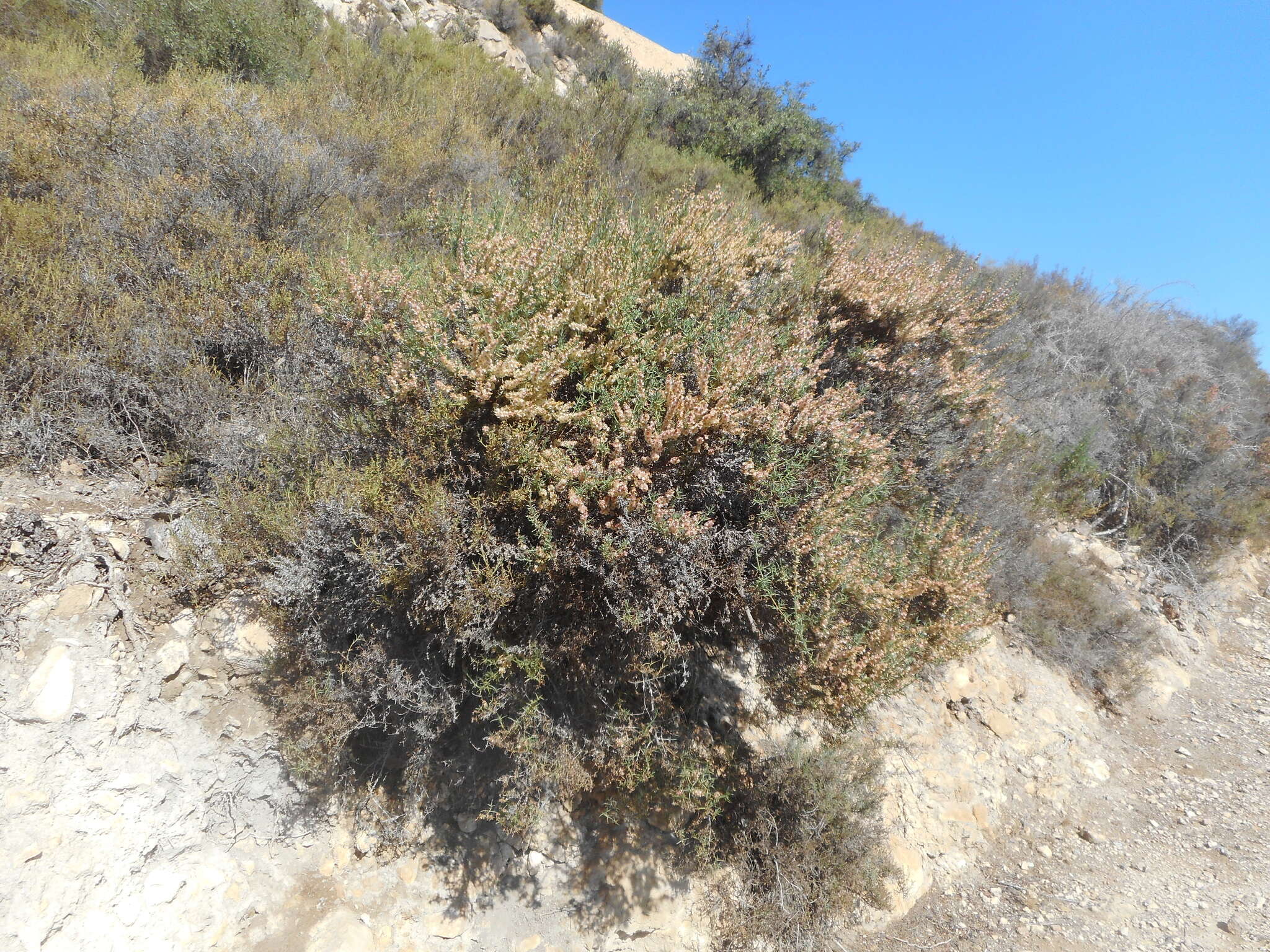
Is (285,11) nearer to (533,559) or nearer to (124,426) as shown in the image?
(124,426)

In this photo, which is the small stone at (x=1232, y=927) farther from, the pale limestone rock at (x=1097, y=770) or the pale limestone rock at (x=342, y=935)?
the pale limestone rock at (x=342, y=935)

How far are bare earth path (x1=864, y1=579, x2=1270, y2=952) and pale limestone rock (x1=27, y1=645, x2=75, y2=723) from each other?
5297mm

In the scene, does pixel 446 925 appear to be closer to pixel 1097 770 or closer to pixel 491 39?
pixel 1097 770

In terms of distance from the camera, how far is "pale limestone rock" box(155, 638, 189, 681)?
311 cm

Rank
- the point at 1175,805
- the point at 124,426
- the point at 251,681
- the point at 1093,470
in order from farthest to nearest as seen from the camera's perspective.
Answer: the point at 1093,470, the point at 1175,805, the point at 124,426, the point at 251,681

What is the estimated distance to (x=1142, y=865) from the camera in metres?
4.80

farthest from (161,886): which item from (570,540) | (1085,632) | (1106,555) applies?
(1106,555)

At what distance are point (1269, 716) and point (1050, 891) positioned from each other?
14.5ft

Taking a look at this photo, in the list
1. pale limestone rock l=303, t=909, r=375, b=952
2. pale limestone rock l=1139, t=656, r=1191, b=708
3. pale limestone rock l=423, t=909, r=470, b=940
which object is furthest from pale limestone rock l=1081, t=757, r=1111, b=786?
pale limestone rock l=303, t=909, r=375, b=952

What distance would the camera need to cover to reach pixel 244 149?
4906 millimetres

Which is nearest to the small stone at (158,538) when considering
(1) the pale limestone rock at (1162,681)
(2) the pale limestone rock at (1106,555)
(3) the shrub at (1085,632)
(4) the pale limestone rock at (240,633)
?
(4) the pale limestone rock at (240,633)

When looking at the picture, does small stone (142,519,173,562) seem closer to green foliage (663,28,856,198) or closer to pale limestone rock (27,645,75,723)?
pale limestone rock (27,645,75,723)

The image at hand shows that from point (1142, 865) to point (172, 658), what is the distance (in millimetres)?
7552

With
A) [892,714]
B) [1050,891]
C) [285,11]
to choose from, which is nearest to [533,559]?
[892,714]
